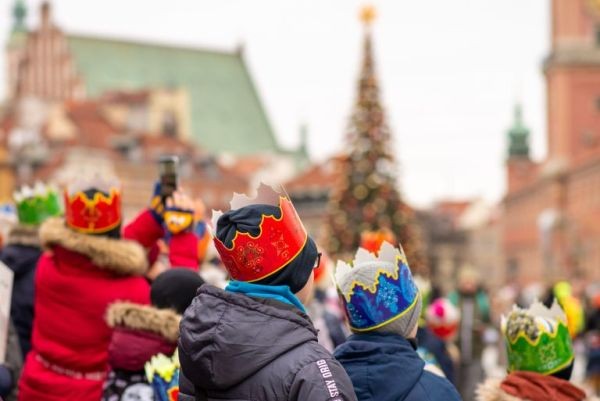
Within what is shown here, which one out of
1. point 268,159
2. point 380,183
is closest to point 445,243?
point 268,159

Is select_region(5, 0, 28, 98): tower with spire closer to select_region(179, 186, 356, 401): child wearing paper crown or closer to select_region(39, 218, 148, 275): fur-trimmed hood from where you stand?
select_region(39, 218, 148, 275): fur-trimmed hood

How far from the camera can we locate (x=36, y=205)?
26.1 feet

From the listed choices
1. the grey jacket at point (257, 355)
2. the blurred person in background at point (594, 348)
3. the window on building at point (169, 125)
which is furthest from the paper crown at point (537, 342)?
the window on building at point (169, 125)

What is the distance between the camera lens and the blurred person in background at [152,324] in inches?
218

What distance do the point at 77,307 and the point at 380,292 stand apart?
6.88ft

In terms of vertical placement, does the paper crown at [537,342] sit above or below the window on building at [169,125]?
above

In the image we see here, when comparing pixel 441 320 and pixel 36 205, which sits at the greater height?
pixel 36 205

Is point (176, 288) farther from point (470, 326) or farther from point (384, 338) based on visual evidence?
point (470, 326)

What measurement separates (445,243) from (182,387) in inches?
4049

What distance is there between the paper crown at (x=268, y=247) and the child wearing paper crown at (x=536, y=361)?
1610 millimetres

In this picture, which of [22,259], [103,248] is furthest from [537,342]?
[22,259]

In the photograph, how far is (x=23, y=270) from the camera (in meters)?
7.53

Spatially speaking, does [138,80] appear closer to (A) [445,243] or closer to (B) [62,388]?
(A) [445,243]

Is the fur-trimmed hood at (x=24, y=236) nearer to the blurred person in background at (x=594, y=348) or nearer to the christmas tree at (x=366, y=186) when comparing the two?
the blurred person in background at (x=594, y=348)
